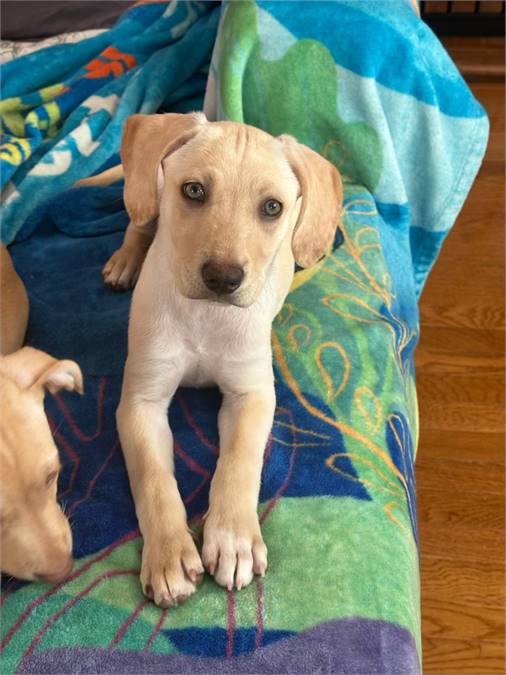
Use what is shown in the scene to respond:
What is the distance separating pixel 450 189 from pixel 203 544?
1.83 m

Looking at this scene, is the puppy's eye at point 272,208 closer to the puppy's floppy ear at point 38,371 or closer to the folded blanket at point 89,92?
the puppy's floppy ear at point 38,371

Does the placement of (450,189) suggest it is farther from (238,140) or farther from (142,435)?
(142,435)

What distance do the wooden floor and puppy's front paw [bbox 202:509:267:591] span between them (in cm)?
97

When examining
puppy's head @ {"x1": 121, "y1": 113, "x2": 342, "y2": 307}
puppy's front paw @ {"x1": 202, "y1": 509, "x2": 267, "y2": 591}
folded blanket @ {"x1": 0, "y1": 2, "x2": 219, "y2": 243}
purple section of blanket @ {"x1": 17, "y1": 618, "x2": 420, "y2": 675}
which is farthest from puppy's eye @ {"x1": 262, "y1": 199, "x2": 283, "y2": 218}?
folded blanket @ {"x1": 0, "y1": 2, "x2": 219, "y2": 243}

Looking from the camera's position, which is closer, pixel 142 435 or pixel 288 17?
pixel 142 435

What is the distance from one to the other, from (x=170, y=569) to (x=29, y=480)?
340 millimetres

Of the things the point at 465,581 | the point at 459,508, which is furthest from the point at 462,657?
the point at 459,508

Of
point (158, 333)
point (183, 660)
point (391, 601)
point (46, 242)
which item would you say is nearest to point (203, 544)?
point (183, 660)

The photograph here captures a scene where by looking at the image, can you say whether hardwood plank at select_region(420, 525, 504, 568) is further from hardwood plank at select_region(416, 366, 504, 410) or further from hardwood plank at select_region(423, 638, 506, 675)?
hardwood plank at select_region(416, 366, 504, 410)

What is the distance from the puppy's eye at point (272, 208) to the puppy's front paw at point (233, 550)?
2.26 feet

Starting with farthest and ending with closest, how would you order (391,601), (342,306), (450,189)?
(450,189), (342,306), (391,601)

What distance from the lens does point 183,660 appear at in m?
1.48

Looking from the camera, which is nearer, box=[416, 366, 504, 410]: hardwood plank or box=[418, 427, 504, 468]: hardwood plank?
box=[418, 427, 504, 468]: hardwood plank

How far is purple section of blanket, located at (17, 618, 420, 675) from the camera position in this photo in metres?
1.47
